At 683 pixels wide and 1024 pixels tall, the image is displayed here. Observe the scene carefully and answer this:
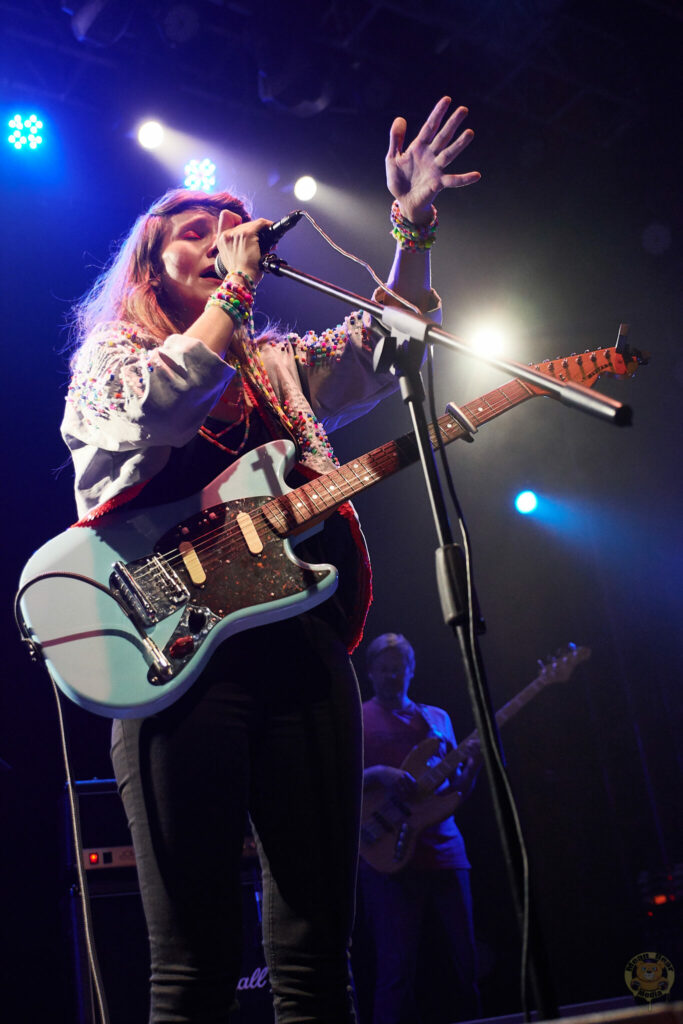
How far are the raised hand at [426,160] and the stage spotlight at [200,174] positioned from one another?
10.6ft

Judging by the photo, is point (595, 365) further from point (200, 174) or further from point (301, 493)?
point (200, 174)

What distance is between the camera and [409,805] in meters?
4.31

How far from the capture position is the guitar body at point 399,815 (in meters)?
4.16

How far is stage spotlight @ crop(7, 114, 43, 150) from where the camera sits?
4121 millimetres

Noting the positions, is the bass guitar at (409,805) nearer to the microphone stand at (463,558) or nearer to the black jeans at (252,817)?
the black jeans at (252,817)

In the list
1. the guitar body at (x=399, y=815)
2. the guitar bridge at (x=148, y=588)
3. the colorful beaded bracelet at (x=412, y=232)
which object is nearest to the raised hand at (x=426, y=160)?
the colorful beaded bracelet at (x=412, y=232)

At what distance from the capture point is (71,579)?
4.86 feet

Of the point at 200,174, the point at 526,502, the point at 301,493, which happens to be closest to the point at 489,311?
the point at 526,502

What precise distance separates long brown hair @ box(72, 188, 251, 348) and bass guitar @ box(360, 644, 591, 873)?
9.66 ft

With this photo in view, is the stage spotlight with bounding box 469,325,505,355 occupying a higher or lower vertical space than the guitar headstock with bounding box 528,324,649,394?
higher

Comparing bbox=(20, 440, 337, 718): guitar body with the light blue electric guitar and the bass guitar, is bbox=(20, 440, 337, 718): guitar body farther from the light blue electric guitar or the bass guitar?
the bass guitar

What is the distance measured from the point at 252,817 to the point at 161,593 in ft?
1.50

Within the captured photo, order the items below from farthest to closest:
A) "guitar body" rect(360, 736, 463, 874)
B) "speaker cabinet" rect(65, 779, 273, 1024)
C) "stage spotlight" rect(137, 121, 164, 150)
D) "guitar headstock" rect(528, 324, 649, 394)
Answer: "stage spotlight" rect(137, 121, 164, 150) < "guitar body" rect(360, 736, 463, 874) < "speaker cabinet" rect(65, 779, 273, 1024) < "guitar headstock" rect(528, 324, 649, 394)

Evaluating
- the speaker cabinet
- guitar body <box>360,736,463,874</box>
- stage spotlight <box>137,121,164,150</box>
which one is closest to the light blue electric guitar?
the speaker cabinet
